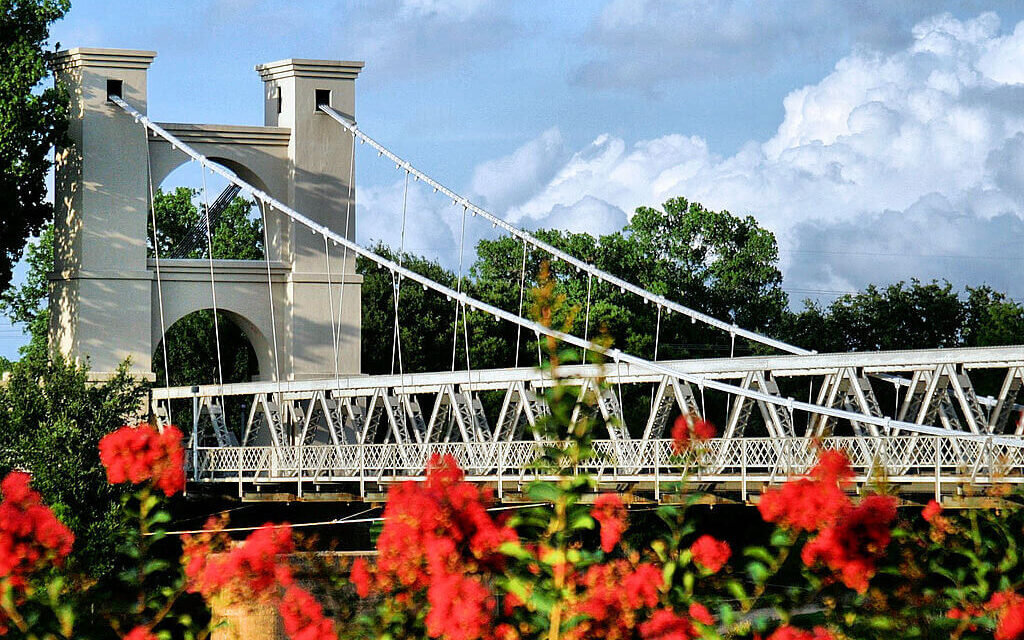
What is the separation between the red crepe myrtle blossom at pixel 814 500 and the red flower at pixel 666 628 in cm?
65

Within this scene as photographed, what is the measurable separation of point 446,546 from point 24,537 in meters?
1.91

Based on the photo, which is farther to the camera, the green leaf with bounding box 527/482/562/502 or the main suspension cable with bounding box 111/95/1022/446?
the main suspension cable with bounding box 111/95/1022/446

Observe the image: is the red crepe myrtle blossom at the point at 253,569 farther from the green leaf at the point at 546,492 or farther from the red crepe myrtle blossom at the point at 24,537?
the green leaf at the point at 546,492

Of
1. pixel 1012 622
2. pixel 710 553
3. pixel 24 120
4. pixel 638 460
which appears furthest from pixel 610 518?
pixel 24 120

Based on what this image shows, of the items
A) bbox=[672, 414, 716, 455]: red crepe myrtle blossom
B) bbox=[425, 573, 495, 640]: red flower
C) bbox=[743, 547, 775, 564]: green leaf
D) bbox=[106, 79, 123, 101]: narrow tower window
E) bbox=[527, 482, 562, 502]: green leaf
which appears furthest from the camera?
bbox=[106, 79, 123, 101]: narrow tower window

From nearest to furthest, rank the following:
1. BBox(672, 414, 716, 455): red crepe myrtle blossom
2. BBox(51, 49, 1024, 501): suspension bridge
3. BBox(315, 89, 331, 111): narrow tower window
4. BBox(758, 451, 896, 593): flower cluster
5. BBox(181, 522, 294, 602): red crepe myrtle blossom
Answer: BBox(758, 451, 896, 593): flower cluster, BBox(181, 522, 294, 602): red crepe myrtle blossom, BBox(672, 414, 716, 455): red crepe myrtle blossom, BBox(51, 49, 1024, 501): suspension bridge, BBox(315, 89, 331, 111): narrow tower window

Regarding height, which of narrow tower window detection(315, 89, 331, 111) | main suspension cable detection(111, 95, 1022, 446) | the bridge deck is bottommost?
the bridge deck

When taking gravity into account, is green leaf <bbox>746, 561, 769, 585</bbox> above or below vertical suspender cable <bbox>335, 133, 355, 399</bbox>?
below

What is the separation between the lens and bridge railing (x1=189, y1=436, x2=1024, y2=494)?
23672mm

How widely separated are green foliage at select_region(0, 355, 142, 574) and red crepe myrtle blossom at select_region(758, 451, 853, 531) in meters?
24.9

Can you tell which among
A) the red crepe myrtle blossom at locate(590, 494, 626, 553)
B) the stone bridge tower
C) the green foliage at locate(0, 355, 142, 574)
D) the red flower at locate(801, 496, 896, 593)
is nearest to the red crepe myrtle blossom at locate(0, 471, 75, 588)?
the red crepe myrtle blossom at locate(590, 494, 626, 553)

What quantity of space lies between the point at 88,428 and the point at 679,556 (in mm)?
27142

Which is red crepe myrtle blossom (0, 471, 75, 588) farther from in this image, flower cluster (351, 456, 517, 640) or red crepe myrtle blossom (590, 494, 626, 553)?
red crepe myrtle blossom (590, 494, 626, 553)

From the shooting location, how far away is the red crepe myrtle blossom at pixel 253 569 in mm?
5793
